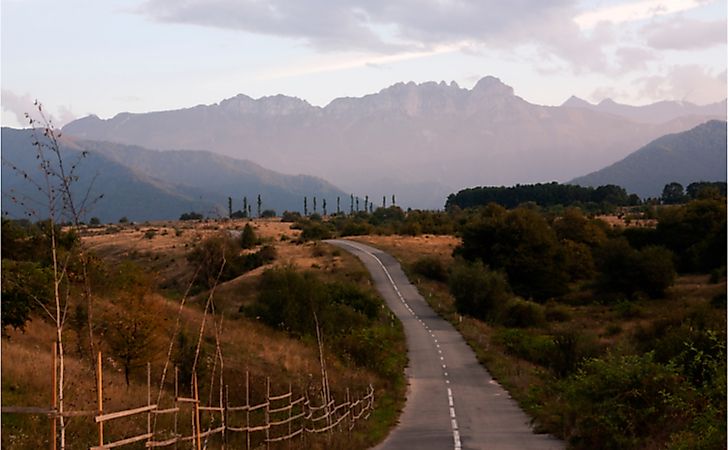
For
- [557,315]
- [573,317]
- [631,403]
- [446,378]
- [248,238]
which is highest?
[248,238]

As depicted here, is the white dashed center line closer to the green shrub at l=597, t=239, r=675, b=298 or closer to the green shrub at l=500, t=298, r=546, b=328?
the green shrub at l=500, t=298, r=546, b=328

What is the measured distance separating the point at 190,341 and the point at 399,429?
31.7 feet

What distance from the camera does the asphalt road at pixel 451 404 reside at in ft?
64.5

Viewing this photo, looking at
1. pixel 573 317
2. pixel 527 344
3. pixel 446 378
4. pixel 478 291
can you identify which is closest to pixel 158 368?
pixel 446 378

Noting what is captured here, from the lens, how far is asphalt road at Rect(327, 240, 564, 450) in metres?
19.7

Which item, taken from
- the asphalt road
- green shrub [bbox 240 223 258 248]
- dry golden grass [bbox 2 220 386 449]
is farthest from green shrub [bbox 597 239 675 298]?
green shrub [bbox 240 223 258 248]

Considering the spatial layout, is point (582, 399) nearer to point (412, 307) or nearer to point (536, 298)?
point (412, 307)

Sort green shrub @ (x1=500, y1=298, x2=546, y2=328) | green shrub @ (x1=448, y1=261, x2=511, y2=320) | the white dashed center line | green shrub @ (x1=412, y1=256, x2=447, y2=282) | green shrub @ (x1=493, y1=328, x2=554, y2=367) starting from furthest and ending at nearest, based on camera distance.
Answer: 1. green shrub @ (x1=412, y1=256, x2=447, y2=282)
2. green shrub @ (x1=448, y1=261, x2=511, y2=320)
3. green shrub @ (x1=500, y1=298, x2=546, y2=328)
4. green shrub @ (x1=493, y1=328, x2=554, y2=367)
5. the white dashed center line

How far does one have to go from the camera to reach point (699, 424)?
1383 centimetres

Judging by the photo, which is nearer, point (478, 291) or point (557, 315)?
point (478, 291)

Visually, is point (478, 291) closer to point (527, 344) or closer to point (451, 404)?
point (527, 344)

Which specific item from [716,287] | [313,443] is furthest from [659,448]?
[716,287]

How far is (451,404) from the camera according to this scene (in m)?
26.8

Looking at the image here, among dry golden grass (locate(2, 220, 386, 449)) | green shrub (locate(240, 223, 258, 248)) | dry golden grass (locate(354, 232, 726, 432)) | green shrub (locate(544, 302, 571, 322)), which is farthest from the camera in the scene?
green shrub (locate(240, 223, 258, 248))
